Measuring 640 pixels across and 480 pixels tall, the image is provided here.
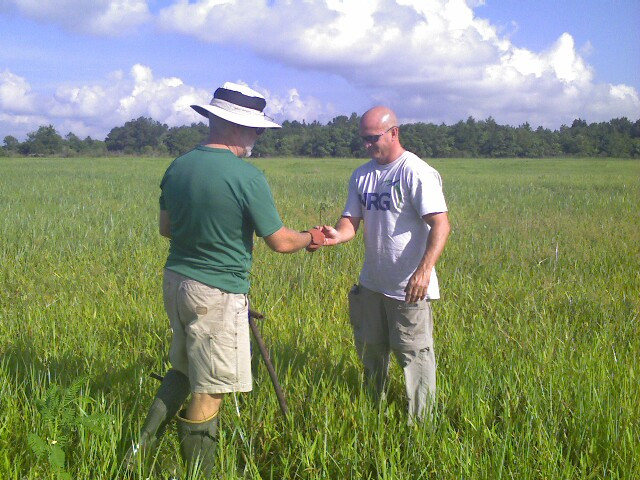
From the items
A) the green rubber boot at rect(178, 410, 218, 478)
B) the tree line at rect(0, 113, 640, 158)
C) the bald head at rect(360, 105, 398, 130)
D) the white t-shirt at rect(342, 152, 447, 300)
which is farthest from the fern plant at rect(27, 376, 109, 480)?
the tree line at rect(0, 113, 640, 158)

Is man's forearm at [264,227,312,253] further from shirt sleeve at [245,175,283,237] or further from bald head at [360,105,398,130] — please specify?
bald head at [360,105,398,130]

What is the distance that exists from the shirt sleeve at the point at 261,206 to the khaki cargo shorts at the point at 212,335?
0.34m

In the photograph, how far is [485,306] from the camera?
527 centimetres

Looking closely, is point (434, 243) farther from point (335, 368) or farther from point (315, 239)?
point (335, 368)

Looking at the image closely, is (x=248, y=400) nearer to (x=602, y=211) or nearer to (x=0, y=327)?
(x=0, y=327)

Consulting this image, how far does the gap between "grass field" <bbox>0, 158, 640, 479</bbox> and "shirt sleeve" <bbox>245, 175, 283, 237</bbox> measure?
3.24 ft

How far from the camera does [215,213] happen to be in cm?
252

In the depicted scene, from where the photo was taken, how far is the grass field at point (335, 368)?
9.02ft

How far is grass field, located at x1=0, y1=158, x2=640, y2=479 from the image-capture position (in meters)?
2.75

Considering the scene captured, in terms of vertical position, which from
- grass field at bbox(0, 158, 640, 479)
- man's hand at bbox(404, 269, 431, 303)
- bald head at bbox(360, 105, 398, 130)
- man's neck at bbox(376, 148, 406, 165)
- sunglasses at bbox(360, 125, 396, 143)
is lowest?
grass field at bbox(0, 158, 640, 479)

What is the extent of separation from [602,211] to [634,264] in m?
6.14

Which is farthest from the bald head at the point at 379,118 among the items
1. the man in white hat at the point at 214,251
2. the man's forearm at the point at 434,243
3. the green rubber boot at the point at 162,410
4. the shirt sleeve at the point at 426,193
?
the green rubber boot at the point at 162,410

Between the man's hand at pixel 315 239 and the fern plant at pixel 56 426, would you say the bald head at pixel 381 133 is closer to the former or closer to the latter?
the man's hand at pixel 315 239

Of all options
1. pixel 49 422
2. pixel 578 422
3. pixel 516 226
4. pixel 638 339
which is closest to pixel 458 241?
pixel 516 226
